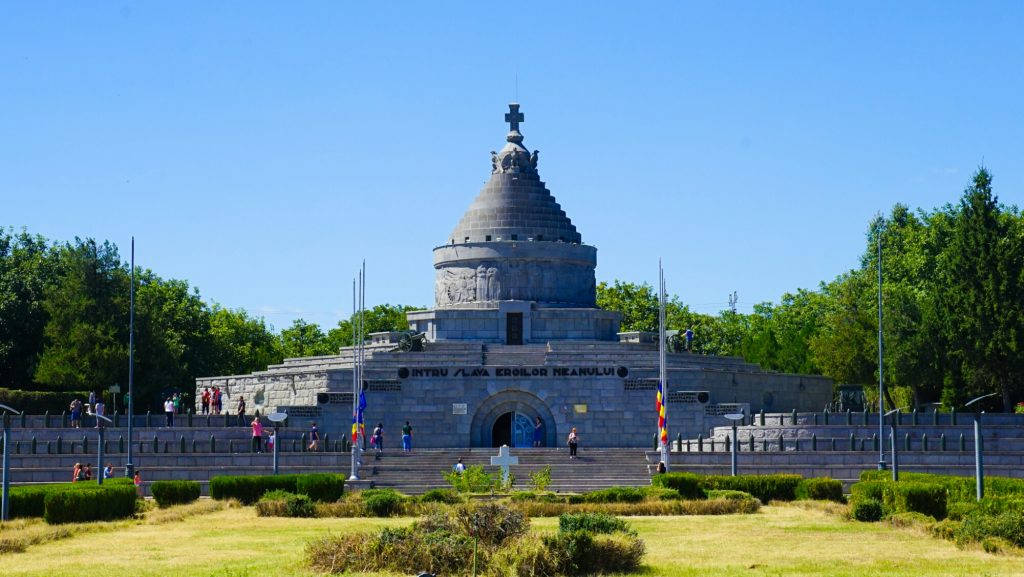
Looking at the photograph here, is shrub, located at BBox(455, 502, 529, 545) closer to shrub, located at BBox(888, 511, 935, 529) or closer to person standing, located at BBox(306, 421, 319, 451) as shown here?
shrub, located at BBox(888, 511, 935, 529)

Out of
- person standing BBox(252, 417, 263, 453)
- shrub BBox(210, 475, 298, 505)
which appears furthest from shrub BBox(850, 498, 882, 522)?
person standing BBox(252, 417, 263, 453)

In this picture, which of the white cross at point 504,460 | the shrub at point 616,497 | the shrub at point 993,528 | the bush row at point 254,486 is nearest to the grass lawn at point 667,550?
the shrub at point 993,528

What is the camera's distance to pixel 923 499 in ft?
103

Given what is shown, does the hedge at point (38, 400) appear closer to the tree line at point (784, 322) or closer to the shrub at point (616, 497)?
the tree line at point (784, 322)

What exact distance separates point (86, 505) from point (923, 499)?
17082mm

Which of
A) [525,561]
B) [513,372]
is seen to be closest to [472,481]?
[525,561]

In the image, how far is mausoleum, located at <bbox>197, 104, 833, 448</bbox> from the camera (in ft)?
174

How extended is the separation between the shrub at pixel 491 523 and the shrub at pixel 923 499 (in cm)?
1000

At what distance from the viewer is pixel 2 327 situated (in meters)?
68.4

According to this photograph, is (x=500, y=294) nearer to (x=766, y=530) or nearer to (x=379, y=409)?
(x=379, y=409)

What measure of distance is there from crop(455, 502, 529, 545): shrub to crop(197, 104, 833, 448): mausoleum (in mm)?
27625

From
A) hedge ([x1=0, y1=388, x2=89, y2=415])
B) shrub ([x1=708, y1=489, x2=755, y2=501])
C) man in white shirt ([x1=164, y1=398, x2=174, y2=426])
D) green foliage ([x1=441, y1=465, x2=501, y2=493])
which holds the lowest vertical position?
shrub ([x1=708, y1=489, x2=755, y2=501])

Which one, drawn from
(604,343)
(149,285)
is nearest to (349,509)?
(604,343)

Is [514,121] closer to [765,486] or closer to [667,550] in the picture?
[765,486]
